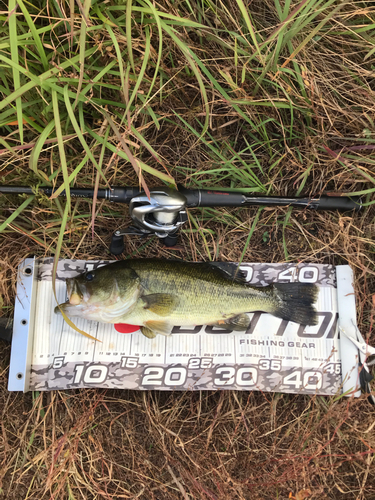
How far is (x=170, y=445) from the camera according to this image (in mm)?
2461

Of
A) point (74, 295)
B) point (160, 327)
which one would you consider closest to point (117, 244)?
point (74, 295)

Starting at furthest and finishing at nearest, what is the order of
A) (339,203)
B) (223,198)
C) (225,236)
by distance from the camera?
(225,236) < (339,203) < (223,198)

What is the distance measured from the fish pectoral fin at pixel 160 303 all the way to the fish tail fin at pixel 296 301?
30.7 inches

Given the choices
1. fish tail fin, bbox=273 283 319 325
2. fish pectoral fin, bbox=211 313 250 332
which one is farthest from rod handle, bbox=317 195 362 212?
fish pectoral fin, bbox=211 313 250 332

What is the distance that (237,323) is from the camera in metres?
2.43

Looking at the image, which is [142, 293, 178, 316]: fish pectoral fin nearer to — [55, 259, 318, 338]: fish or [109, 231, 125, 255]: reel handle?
[55, 259, 318, 338]: fish

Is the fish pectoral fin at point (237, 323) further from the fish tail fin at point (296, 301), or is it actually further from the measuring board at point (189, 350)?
the fish tail fin at point (296, 301)

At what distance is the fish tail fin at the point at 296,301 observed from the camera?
2.46m

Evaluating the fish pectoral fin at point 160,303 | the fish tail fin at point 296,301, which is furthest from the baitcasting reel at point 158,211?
the fish tail fin at point 296,301

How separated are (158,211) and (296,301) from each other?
129 cm

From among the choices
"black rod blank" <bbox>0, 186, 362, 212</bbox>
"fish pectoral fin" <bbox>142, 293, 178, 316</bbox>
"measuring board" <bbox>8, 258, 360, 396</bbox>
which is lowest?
"measuring board" <bbox>8, 258, 360, 396</bbox>

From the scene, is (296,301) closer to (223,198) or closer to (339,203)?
(339,203)

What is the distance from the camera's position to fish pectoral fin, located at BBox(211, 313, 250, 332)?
241 cm

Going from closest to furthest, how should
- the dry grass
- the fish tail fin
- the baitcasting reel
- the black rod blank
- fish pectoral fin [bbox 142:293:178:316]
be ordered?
the baitcasting reel < the black rod blank < fish pectoral fin [bbox 142:293:178:316] < the dry grass < the fish tail fin
